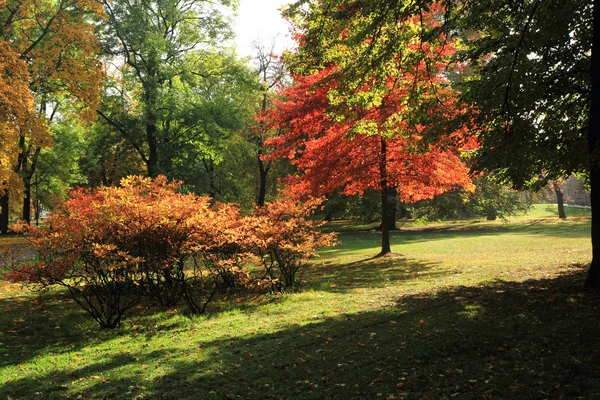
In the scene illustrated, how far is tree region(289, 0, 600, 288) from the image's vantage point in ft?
23.6

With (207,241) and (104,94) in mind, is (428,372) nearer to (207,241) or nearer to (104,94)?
(207,241)

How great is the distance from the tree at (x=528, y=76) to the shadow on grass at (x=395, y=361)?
236 cm

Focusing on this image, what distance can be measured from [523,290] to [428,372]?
4172 millimetres

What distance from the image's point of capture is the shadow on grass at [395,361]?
14.8 ft

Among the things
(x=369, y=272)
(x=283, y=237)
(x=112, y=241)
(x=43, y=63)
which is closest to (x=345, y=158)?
(x=369, y=272)

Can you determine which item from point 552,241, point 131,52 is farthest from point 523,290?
point 131,52

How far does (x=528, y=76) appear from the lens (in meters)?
7.33

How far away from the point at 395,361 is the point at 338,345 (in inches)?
40.5

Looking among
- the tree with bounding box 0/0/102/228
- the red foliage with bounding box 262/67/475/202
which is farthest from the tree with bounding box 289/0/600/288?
the tree with bounding box 0/0/102/228

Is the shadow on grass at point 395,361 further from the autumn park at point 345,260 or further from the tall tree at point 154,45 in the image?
the tall tree at point 154,45

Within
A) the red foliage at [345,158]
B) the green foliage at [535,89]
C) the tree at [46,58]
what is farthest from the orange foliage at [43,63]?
the green foliage at [535,89]

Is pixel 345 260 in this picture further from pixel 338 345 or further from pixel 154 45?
pixel 154 45

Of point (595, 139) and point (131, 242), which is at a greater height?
point (595, 139)

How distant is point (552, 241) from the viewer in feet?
62.8
